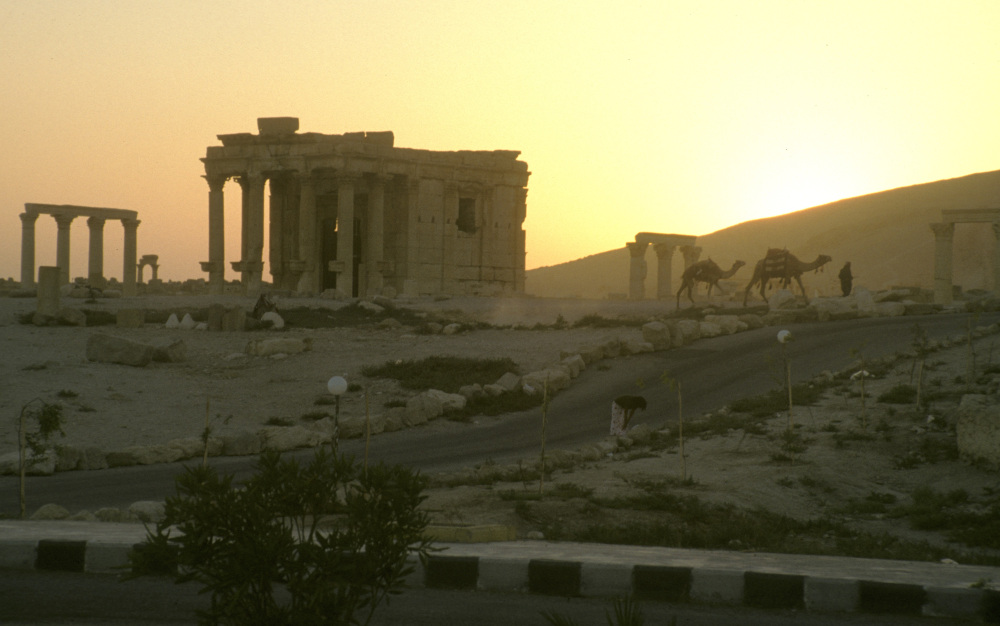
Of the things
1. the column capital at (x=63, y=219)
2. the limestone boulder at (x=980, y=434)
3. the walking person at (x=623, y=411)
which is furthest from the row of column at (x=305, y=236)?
the limestone boulder at (x=980, y=434)

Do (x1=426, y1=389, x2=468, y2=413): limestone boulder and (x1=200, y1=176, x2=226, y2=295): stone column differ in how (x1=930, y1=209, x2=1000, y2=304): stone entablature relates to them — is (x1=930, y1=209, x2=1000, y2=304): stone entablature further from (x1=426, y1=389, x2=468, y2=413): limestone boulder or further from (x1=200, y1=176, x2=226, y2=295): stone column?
(x1=200, y1=176, x2=226, y2=295): stone column

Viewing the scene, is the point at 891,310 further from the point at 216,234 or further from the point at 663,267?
the point at 216,234

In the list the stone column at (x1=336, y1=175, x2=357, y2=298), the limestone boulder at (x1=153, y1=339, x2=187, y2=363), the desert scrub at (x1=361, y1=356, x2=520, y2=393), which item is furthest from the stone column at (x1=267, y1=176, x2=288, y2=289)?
the desert scrub at (x1=361, y1=356, x2=520, y2=393)

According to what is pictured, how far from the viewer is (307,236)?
137 ft

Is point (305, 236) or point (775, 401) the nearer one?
point (775, 401)

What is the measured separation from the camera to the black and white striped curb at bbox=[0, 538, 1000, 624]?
6594 millimetres

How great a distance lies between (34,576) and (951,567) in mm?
6930

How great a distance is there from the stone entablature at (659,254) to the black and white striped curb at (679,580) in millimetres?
37365

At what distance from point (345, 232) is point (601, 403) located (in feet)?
73.1

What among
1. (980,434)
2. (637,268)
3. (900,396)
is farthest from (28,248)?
(980,434)

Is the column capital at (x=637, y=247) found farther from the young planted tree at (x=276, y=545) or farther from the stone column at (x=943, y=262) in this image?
the young planted tree at (x=276, y=545)

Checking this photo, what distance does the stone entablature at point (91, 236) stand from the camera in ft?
145

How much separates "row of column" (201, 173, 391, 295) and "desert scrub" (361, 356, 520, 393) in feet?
55.7

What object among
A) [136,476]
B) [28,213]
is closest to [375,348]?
[136,476]
